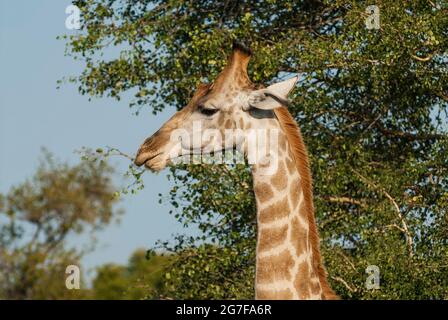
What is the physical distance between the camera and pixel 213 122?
1124 centimetres

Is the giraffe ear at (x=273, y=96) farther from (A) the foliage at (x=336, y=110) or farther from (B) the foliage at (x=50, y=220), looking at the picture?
(B) the foliage at (x=50, y=220)

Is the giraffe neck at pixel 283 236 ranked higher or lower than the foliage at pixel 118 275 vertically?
lower

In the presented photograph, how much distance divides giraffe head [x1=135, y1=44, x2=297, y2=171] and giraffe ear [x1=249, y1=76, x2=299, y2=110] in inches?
3.2

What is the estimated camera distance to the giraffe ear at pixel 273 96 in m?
10.3

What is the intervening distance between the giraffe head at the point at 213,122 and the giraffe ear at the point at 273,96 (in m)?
0.08

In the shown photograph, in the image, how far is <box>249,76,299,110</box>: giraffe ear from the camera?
10297 mm

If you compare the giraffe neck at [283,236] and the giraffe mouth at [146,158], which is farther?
the giraffe mouth at [146,158]

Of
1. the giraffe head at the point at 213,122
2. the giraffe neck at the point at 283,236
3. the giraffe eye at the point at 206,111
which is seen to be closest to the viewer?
the giraffe neck at the point at 283,236

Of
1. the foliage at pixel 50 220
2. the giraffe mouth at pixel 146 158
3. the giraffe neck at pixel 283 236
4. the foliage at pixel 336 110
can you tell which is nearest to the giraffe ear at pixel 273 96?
the giraffe neck at pixel 283 236

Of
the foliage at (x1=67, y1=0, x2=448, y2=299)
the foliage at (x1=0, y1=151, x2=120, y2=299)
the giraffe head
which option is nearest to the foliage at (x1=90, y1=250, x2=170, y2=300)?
the foliage at (x1=0, y1=151, x2=120, y2=299)

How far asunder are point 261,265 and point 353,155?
7.42 metres

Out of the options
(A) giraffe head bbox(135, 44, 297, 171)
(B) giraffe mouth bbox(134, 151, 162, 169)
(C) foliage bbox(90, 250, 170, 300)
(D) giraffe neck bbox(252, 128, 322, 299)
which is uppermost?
(C) foliage bbox(90, 250, 170, 300)

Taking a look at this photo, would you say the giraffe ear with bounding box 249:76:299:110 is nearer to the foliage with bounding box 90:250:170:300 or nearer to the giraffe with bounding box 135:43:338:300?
the giraffe with bounding box 135:43:338:300
